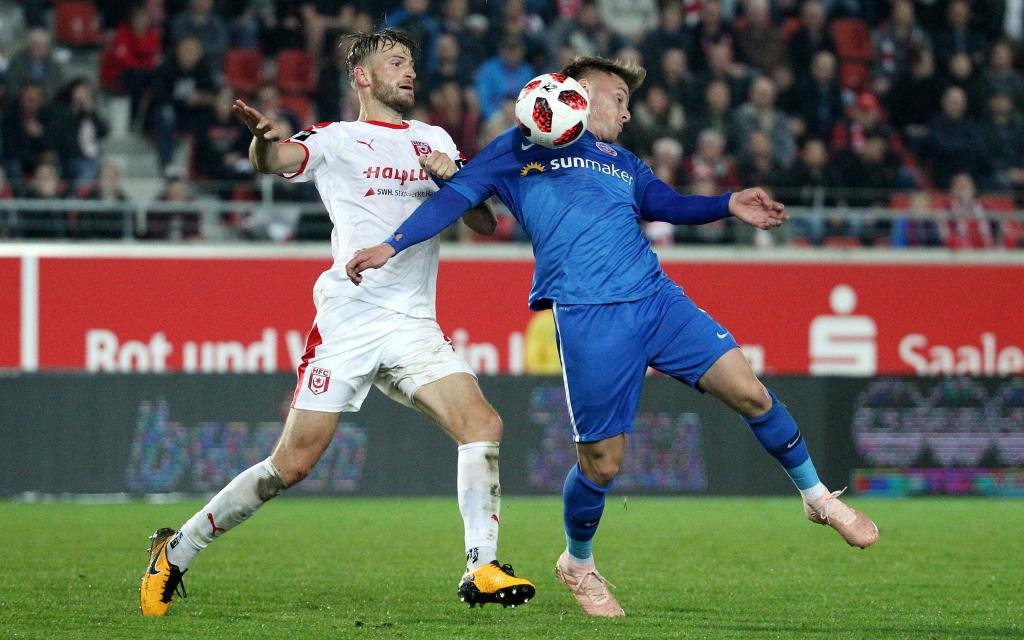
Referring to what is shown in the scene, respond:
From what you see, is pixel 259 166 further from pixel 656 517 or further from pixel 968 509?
pixel 968 509

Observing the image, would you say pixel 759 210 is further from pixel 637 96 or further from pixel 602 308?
pixel 637 96

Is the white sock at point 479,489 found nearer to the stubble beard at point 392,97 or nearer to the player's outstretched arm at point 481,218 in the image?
the player's outstretched arm at point 481,218

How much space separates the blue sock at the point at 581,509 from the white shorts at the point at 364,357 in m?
0.64

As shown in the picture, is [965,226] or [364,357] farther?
[965,226]

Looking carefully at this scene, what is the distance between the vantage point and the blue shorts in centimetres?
643

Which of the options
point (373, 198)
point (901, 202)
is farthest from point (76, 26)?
Result: point (373, 198)

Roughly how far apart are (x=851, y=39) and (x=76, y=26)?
8.74 metres

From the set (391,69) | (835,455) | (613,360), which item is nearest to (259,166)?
(391,69)

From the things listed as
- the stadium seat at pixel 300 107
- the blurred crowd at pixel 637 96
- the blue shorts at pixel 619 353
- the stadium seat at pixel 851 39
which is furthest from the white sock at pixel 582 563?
the stadium seat at pixel 851 39

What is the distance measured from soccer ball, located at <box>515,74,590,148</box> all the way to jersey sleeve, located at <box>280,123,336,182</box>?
856 mm

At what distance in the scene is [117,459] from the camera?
13.6m

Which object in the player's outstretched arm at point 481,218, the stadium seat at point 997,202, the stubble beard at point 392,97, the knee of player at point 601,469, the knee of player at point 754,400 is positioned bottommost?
the knee of player at point 601,469

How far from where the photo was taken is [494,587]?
606 centimetres

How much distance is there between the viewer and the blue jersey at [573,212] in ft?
21.3
